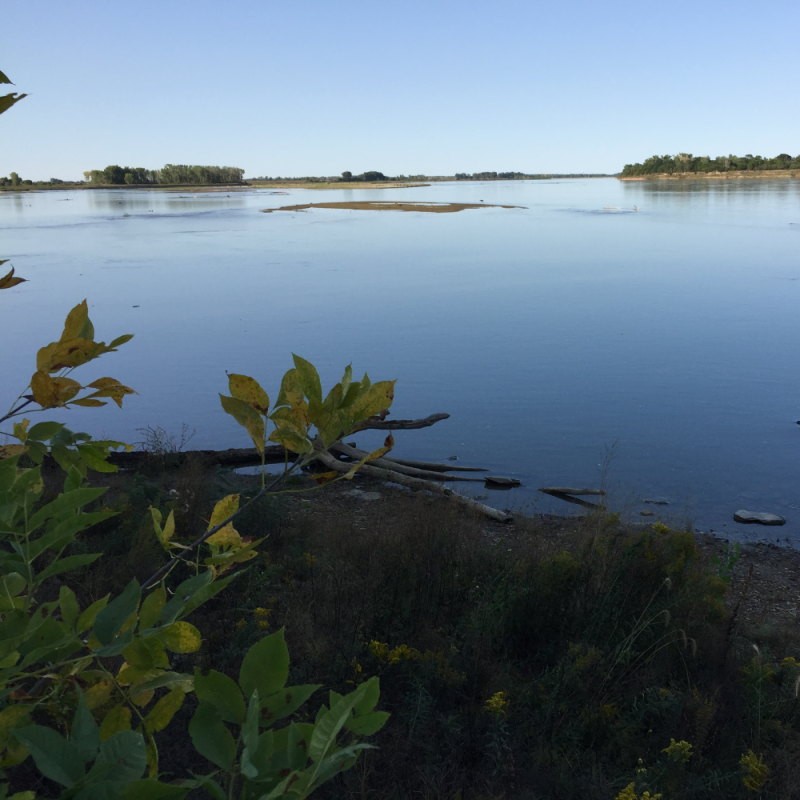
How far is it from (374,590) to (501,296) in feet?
41.4

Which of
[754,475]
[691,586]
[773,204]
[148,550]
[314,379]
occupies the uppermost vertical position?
[773,204]

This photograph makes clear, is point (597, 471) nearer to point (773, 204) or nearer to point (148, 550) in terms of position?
point (148, 550)

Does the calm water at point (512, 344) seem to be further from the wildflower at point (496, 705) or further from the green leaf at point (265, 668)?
the green leaf at point (265, 668)

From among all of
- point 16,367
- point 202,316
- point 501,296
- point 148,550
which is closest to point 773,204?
point 501,296

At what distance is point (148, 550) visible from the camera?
12.5 feet

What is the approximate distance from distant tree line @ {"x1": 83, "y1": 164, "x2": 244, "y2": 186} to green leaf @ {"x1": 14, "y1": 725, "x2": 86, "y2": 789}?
431 ft

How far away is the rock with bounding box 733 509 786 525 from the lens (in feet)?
20.1

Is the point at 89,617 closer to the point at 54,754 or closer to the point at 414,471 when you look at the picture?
the point at 54,754

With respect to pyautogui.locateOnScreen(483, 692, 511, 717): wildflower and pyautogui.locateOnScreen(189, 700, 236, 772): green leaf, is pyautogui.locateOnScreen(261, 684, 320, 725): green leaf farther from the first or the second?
pyautogui.locateOnScreen(483, 692, 511, 717): wildflower

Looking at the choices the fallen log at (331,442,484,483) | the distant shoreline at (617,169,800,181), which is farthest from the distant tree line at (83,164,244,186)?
the fallen log at (331,442,484,483)

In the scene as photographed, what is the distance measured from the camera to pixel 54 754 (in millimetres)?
524

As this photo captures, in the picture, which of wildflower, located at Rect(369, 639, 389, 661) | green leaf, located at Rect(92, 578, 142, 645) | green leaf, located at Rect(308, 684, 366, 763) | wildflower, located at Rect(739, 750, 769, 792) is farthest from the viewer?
wildflower, located at Rect(369, 639, 389, 661)

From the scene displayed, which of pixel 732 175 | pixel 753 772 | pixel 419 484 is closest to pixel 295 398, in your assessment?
pixel 753 772

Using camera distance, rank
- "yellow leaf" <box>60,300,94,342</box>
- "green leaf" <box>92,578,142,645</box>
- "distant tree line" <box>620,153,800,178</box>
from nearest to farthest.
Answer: "green leaf" <box>92,578,142,645</box>
"yellow leaf" <box>60,300,94,342</box>
"distant tree line" <box>620,153,800,178</box>
